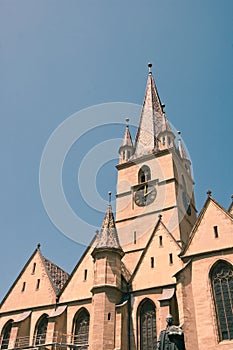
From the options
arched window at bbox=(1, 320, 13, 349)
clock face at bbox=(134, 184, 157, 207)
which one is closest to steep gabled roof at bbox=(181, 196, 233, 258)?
clock face at bbox=(134, 184, 157, 207)

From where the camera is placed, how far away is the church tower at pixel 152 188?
3256 centimetres

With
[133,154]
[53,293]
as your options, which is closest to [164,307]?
[53,293]

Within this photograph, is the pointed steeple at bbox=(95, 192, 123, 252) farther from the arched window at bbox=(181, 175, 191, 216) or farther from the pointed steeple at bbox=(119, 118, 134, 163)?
the pointed steeple at bbox=(119, 118, 134, 163)

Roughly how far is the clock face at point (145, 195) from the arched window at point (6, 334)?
596 inches

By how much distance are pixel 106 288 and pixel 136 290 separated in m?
1.93

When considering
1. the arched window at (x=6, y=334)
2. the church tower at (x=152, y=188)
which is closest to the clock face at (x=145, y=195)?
the church tower at (x=152, y=188)

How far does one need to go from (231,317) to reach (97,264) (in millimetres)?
8847

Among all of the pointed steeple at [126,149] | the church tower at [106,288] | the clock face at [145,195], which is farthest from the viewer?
the pointed steeple at [126,149]

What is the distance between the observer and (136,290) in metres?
23.0

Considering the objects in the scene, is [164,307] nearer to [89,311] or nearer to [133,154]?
[89,311]

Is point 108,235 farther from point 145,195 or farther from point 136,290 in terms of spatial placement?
point 145,195

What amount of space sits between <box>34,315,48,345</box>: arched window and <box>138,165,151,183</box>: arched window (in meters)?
16.8

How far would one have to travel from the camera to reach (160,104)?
51.2 metres

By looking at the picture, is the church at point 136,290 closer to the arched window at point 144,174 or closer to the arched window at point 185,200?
the arched window at point 185,200
